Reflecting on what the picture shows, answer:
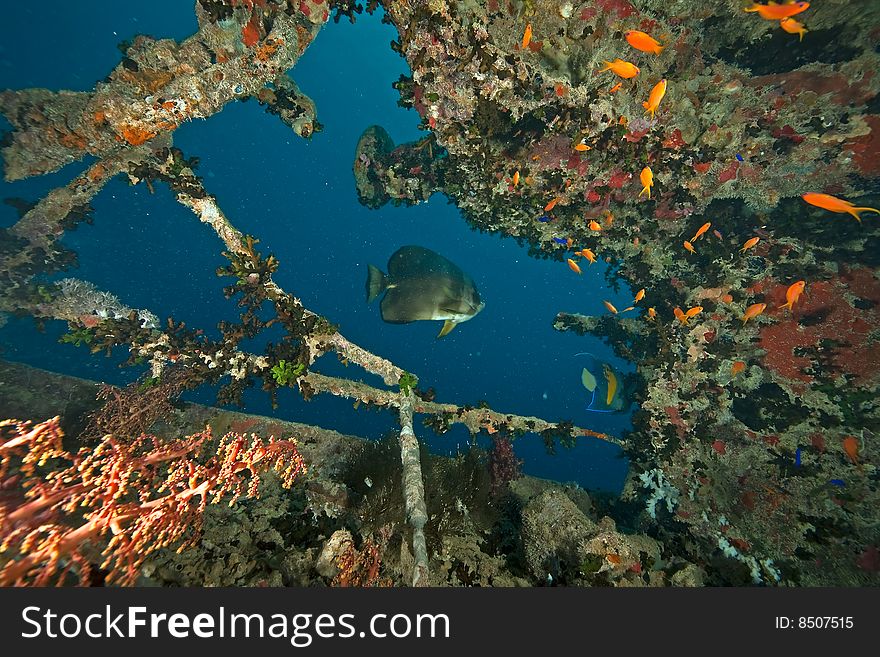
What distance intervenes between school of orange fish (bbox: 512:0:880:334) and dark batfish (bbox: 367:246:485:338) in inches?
95.6

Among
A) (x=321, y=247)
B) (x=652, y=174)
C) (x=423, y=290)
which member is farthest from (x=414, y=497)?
(x=321, y=247)

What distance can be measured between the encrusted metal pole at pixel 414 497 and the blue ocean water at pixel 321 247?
40.2m

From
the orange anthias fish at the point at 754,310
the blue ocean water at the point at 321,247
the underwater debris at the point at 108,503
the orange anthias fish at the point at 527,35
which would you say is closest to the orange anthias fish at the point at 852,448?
the orange anthias fish at the point at 754,310

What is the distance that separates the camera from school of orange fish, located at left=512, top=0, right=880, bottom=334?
13.8 feet

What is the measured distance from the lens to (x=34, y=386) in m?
6.91

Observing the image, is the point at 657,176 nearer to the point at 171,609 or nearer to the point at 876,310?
the point at 876,310

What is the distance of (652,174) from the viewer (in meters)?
6.91

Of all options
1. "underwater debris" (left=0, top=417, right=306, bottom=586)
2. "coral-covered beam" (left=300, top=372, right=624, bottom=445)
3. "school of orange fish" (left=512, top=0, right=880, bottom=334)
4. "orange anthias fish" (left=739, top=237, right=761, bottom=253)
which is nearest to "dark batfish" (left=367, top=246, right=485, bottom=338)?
"coral-covered beam" (left=300, top=372, right=624, bottom=445)

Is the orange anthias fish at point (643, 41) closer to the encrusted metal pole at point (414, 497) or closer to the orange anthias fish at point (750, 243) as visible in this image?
the orange anthias fish at point (750, 243)

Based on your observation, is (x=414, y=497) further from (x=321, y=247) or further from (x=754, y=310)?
(x=321, y=247)

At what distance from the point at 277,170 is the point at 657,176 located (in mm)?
120842

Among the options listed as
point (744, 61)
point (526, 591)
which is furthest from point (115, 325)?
point (744, 61)

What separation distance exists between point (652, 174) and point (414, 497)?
7.23m

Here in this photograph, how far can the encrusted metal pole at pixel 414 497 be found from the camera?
2.93m
